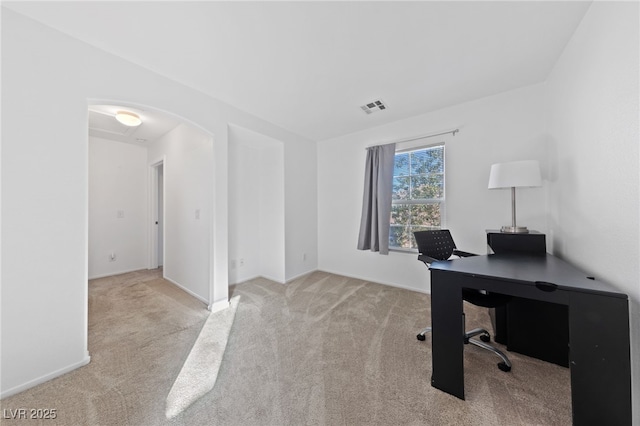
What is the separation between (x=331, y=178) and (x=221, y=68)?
2287mm

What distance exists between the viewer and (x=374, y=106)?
2711 mm

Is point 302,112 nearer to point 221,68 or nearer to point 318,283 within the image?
point 221,68

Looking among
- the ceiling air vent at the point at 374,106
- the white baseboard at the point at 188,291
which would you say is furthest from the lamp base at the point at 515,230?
the white baseboard at the point at 188,291

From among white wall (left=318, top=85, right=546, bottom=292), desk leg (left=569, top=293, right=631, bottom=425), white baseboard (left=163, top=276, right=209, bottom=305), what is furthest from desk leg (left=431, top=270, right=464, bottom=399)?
white baseboard (left=163, top=276, right=209, bottom=305)

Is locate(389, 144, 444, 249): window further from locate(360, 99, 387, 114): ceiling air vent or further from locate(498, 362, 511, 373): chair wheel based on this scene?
locate(498, 362, 511, 373): chair wheel

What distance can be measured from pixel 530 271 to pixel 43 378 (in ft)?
10.4

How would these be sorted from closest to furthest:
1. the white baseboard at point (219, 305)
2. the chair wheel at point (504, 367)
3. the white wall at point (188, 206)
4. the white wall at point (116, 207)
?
the chair wheel at point (504, 367) < the white baseboard at point (219, 305) < the white wall at point (188, 206) < the white wall at point (116, 207)

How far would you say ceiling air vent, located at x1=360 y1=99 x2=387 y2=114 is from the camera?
2.61 metres

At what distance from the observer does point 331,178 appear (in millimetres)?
3842

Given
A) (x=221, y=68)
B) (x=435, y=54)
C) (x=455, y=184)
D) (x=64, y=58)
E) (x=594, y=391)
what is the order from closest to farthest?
1. (x=594, y=391)
2. (x=64, y=58)
3. (x=435, y=54)
4. (x=221, y=68)
5. (x=455, y=184)

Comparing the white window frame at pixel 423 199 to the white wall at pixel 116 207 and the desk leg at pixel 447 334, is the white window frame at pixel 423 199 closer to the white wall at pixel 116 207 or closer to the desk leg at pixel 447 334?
the desk leg at pixel 447 334

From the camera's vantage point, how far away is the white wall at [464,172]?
2.27 metres

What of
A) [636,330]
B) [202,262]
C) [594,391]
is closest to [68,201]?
[202,262]

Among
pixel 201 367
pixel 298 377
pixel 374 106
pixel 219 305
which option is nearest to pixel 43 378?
pixel 201 367
